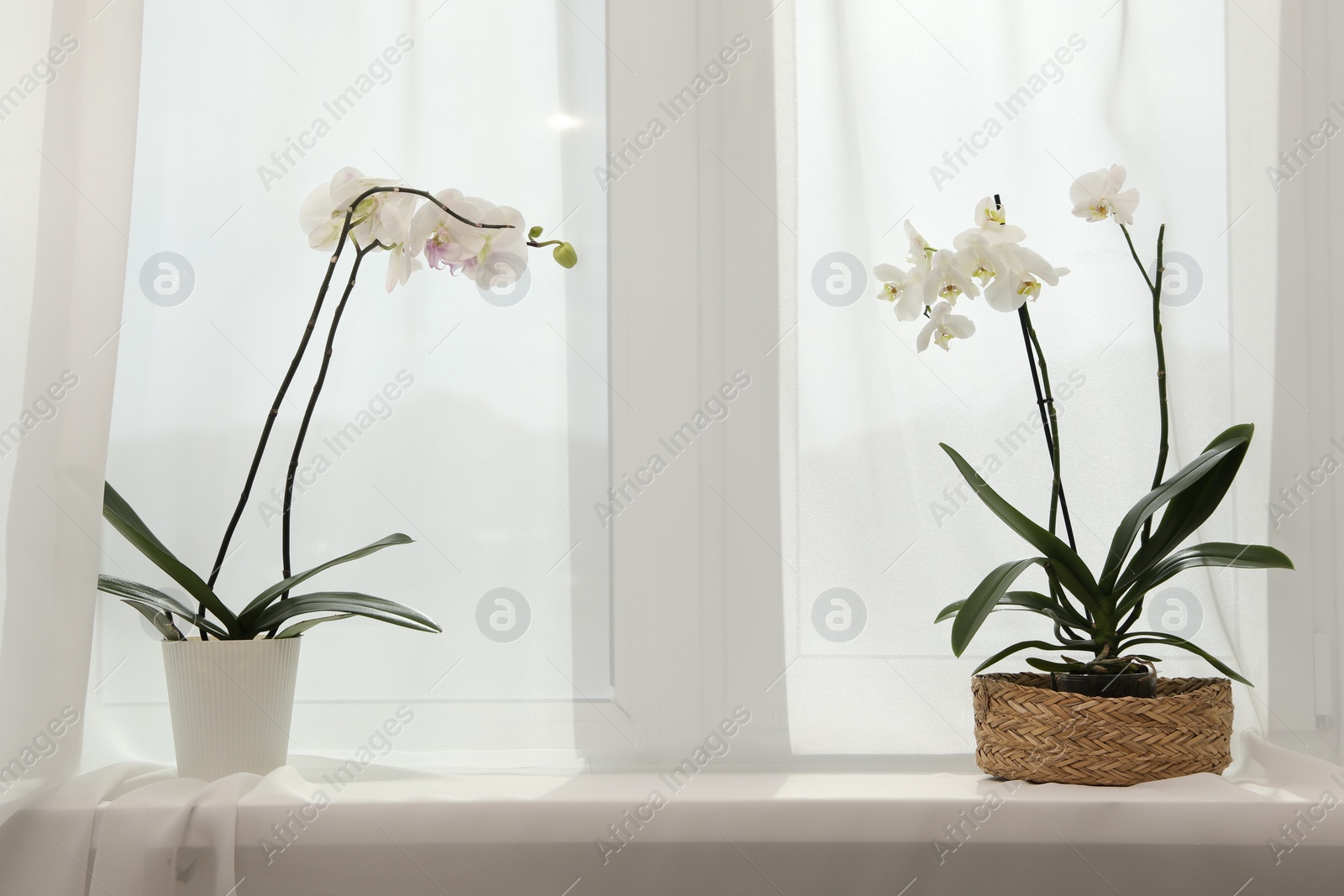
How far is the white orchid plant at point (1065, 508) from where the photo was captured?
36.9 inches

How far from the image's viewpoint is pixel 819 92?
1.23 metres

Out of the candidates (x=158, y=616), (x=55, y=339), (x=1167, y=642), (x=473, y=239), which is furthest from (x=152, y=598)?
(x=1167, y=642)

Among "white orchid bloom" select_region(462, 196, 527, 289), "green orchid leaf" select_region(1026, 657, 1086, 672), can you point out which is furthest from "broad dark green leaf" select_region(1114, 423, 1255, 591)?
"white orchid bloom" select_region(462, 196, 527, 289)

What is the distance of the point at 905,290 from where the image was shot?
1.04 m

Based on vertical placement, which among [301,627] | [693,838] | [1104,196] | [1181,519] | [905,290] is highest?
[1104,196]

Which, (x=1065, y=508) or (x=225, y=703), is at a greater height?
(x=1065, y=508)

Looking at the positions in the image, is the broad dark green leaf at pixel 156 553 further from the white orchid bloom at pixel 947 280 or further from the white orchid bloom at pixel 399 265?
the white orchid bloom at pixel 947 280

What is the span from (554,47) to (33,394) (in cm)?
78

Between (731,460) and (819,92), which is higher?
(819,92)

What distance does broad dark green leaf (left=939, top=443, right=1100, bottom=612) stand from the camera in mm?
960

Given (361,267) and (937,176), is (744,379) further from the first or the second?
(361,267)

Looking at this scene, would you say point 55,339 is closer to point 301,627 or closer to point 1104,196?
point 301,627

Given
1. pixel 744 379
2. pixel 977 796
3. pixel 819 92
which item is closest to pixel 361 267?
pixel 744 379

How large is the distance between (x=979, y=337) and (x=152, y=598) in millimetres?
1070
